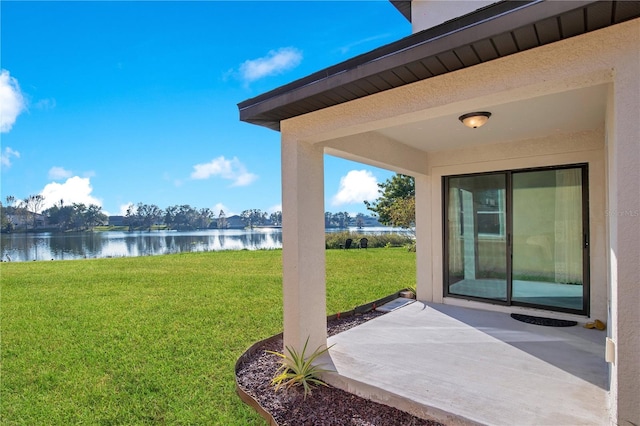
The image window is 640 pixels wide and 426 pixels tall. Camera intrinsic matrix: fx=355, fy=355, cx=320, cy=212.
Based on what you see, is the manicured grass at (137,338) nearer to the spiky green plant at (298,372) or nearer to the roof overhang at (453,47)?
the spiky green plant at (298,372)

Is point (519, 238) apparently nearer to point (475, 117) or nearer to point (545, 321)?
point (545, 321)

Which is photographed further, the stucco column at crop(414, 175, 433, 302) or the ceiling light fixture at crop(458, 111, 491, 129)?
the stucco column at crop(414, 175, 433, 302)

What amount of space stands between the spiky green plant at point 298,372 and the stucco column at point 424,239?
407 cm

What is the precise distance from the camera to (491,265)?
730 cm

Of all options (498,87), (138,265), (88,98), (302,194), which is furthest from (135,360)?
(88,98)

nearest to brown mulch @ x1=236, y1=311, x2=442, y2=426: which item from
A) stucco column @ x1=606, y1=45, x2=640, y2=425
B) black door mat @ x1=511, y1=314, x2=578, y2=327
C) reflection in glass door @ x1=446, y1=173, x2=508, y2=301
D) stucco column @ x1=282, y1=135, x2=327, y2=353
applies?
stucco column @ x1=282, y1=135, x2=327, y2=353

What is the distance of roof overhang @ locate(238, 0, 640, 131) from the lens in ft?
7.75

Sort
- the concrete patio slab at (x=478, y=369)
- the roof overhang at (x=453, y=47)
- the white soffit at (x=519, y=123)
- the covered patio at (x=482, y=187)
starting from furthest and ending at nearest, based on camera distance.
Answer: the white soffit at (x=519, y=123) → the concrete patio slab at (x=478, y=369) → the covered patio at (x=482, y=187) → the roof overhang at (x=453, y=47)

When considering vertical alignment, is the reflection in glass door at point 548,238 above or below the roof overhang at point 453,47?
below

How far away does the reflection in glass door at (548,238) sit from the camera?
648cm

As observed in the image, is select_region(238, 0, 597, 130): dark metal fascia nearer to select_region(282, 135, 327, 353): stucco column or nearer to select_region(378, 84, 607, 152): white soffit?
select_region(282, 135, 327, 353): stucco column

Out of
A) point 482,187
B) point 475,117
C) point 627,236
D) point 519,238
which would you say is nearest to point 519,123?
point 475,117

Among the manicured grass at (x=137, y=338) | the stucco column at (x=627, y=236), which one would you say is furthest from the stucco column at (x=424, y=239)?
the stucco column at (x=627, y=236)

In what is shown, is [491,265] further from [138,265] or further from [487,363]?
[138,265]
